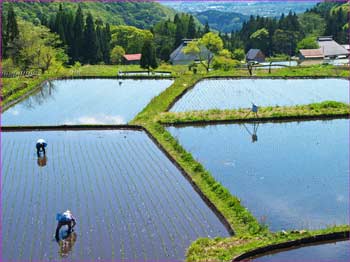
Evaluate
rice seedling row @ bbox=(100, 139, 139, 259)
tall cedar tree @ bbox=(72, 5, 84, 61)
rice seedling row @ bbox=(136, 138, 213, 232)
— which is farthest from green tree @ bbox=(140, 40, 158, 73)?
rice seedling row @ bbox=(136, 138, 213, 232)

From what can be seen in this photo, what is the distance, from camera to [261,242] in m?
10.1

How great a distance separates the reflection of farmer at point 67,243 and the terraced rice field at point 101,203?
2 cm

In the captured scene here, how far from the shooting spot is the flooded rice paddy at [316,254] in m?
9.81

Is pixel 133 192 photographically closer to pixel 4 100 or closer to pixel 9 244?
pixel 9 244

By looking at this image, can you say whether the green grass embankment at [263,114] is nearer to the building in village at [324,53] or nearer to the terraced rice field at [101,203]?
the terraced rice field at [101,203]

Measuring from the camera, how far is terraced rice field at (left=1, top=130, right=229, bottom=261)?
10.2 meters

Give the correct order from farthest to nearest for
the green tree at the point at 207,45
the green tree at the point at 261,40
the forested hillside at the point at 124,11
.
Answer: the forested hillside at the point at 124,11 → the green tree at the point at 261,40 → the green tree at the point at 207,45

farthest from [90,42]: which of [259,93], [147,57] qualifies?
[259,93]

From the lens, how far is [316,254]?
10008mm

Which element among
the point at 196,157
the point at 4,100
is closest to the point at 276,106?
the point at 196,157

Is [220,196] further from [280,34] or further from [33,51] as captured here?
[280,34]

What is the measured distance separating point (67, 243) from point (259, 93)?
1956 centimetres

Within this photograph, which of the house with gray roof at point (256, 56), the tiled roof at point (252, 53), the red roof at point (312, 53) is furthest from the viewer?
the tiled roof at point (252, 53)

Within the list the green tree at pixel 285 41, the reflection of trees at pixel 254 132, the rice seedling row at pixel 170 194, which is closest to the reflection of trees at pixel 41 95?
the reflection of trees at pixel 254 132
